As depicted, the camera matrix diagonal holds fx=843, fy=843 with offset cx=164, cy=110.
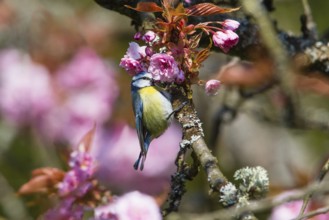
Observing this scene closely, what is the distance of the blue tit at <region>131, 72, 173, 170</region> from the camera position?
4.86ft

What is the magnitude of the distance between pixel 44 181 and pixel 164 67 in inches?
29.5

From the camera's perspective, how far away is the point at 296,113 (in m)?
1.53

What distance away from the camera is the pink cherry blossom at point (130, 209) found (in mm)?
1946

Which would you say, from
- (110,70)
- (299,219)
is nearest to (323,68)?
(299,219)

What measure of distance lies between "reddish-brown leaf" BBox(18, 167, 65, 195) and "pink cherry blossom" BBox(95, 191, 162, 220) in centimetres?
14

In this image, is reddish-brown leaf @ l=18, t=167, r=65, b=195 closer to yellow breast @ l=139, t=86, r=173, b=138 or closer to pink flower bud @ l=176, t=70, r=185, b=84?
yellow breast @ l=139, t=86, r=173, b=138

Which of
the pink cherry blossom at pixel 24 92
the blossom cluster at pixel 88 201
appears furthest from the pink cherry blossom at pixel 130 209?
the pink cherry blossom at pixel 24 92

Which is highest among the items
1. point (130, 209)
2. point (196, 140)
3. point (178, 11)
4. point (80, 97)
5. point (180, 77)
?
point (80, 97)

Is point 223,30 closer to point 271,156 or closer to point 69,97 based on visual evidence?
point 69,97

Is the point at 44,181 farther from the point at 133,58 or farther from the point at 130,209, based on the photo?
the point at 133,58

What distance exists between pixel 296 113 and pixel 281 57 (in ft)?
0.39

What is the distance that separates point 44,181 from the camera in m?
2.05

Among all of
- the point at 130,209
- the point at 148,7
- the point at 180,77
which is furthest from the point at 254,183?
the point at 130,209

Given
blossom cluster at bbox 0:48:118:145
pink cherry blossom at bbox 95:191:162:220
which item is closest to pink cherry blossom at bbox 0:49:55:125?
blossom cluster at bbox 0:48:118:145
